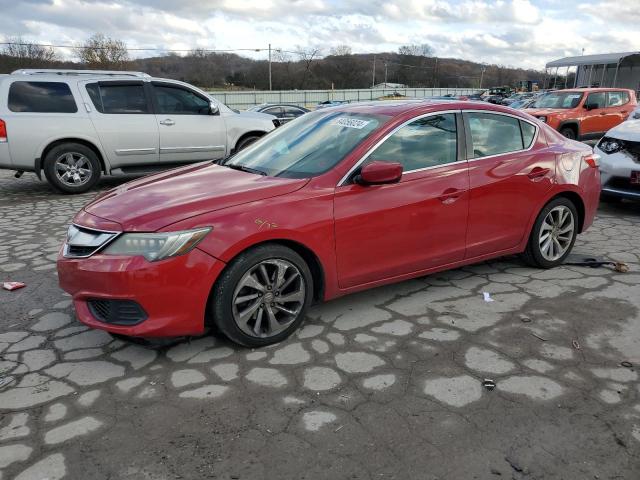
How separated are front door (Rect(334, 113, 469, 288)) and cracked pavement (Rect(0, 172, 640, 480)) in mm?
411

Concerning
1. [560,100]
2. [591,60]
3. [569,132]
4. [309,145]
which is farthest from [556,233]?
[591,60]

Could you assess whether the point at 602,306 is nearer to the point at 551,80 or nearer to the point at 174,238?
the point at 174,238

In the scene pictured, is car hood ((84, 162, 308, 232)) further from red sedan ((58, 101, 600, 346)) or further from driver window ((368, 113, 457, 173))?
driver window ((368, 113, 457, 173))

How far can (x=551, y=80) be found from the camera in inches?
2452

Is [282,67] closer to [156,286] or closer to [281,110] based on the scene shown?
[281,110]

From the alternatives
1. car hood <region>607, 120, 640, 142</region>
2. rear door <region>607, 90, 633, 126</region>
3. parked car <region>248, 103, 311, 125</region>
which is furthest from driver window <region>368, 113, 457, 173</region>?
parked car <region>248, 103, 311, 125</region>

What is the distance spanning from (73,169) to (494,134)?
6819 millimetres

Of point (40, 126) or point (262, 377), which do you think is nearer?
point (262, 377)

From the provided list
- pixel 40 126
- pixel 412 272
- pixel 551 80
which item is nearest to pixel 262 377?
pixel 412 272

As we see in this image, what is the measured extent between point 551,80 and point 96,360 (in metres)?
68.6

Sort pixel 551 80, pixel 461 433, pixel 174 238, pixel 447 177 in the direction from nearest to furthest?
pixel 461 433 < pixel 174 238 < pixel 447 177 < pixel 551 80

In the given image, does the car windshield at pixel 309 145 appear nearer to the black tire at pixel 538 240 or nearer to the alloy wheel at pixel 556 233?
the black tire at pixel 538 240

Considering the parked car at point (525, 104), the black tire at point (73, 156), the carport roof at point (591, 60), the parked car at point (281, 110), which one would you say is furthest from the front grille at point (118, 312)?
the carport roof at point (591, 60)

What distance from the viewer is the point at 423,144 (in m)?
3.95
